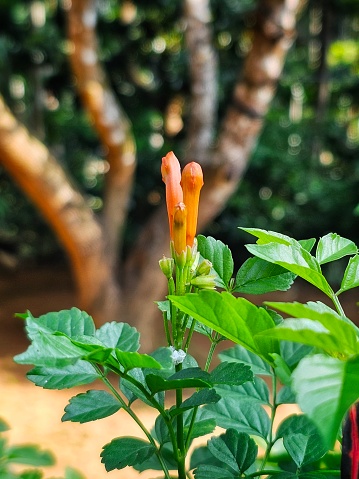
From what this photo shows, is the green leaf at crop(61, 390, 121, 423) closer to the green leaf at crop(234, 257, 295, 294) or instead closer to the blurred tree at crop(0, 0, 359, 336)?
the green leaf at crop(234, 257, 295, 294)

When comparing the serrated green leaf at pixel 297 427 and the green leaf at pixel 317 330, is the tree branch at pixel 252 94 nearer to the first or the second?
the serrated green leaf at pixel 297 427

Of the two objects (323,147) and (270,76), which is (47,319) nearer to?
(270,76)

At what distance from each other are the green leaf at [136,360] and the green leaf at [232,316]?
0.13 feet

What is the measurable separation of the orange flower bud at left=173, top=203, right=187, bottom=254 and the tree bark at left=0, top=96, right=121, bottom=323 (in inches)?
103

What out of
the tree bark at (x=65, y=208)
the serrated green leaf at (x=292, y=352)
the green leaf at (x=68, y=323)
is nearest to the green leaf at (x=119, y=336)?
the green leaf at (x=68, y=323)

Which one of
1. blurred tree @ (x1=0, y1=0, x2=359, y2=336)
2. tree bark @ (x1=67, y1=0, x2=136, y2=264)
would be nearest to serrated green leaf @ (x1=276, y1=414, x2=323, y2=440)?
tree bark @ (x1=67, y1=0, x2=136, y2=264)

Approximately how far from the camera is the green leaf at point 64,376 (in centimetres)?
41

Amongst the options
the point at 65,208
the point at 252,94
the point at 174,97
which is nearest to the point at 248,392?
the point at 252,94

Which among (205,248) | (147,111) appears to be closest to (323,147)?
(147,111)

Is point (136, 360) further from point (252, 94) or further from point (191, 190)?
point (252, 94)

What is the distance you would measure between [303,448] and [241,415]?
0.25 feet

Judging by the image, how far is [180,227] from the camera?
0.41 meters

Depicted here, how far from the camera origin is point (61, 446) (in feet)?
9.62

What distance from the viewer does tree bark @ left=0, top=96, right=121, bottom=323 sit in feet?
9.58
